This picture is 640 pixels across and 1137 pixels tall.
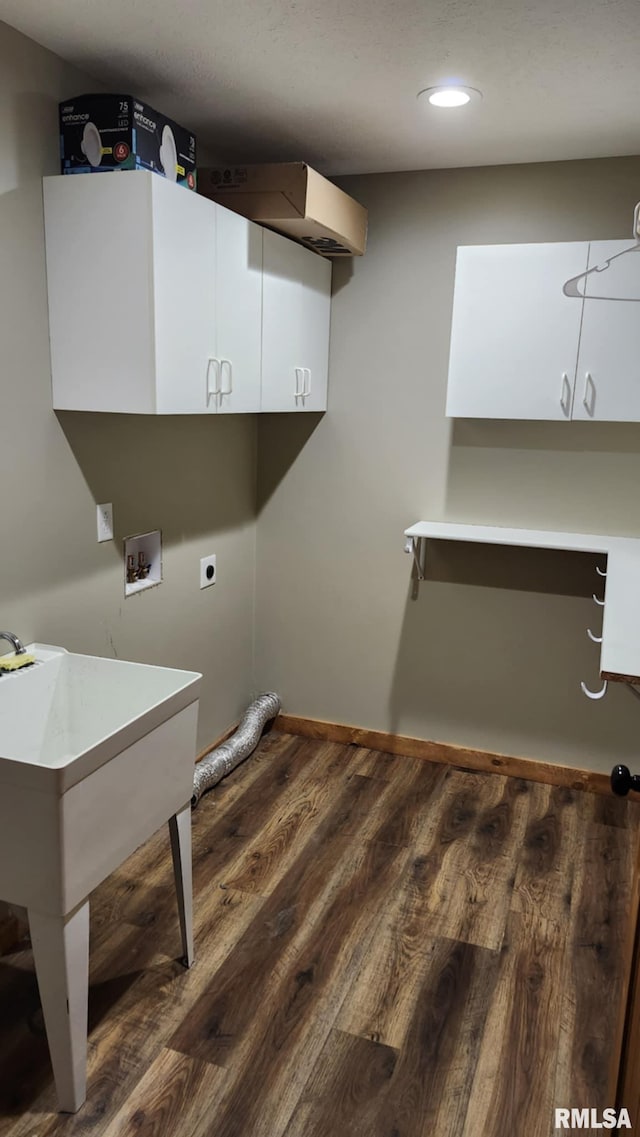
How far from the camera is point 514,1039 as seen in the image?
1919 millimetres

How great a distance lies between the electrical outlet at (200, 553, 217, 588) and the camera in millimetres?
3084

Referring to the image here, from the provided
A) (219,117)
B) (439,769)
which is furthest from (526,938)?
(219,117)

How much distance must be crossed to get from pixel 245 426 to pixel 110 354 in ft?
4.11

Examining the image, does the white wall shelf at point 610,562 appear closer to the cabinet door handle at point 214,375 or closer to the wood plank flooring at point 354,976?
the wood plank flooring at point 354,976

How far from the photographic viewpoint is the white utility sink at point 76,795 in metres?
1.52

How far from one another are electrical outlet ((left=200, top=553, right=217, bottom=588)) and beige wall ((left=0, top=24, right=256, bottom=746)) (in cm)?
5

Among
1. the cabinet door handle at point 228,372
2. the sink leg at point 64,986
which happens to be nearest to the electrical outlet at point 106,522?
the cabinet door handle at point 228,372

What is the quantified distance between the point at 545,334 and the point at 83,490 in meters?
1.62

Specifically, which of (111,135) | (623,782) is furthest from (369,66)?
(623,782)

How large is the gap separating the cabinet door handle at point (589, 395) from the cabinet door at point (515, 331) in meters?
0.05

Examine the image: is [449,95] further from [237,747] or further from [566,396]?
[237,747]

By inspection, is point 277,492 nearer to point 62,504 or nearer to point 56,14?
point 62,504
